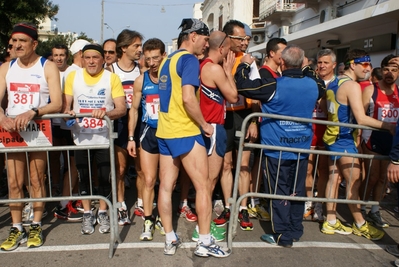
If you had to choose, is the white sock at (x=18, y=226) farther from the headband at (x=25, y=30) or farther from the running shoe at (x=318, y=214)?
the running shoe at (x=318, y=214)

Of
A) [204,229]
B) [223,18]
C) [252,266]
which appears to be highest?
[223,18]

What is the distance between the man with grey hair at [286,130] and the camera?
3.71 metres

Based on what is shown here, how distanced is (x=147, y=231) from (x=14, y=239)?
138 centimetres

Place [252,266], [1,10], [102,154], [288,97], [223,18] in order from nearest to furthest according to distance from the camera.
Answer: [252,266] < [288,97] < [102,154] < [1,10] < [223,18]

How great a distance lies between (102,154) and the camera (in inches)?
167

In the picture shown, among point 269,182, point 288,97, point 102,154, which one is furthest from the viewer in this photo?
point 102,154

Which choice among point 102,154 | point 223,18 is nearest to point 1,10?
point 102,154

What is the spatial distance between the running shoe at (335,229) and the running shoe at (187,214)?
1.59 metres

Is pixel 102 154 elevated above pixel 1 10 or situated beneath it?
situated beneath

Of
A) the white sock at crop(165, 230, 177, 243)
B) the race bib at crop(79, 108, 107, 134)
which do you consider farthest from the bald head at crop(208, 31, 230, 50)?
the white sock at crop(165, 230, 177, 243)

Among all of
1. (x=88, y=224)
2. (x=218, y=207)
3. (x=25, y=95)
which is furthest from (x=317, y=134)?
(x=25, y=95)

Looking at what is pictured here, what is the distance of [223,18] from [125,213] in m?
41.8

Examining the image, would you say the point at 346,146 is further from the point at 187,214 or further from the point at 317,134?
the point at 187,214

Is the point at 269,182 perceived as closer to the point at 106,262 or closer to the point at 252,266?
the point at 252,266
